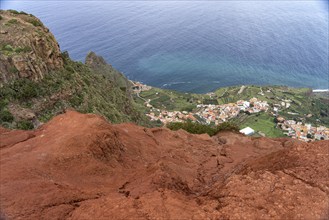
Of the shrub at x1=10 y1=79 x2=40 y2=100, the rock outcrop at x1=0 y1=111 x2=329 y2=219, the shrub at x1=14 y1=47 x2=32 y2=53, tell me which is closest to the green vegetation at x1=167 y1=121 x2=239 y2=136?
the rock outcrop at x1=0 y1=111 x2=329 y2=219

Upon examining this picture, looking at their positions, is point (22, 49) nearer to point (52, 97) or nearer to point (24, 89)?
point (24, 89)

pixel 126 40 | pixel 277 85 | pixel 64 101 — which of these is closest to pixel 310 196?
pixel 64 101

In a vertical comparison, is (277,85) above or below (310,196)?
below

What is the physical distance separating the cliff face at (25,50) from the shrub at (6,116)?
16.6ft

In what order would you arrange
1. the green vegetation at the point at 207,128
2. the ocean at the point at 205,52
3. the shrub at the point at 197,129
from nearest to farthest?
the green vegetation at the point at 207,128
the shrub at the point at 197,129
the ocean at the point at 205,52

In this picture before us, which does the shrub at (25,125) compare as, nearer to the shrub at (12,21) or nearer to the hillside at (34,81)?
the hillside at (34,81)

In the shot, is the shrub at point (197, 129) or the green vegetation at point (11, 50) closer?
the green vegetation at point (11, 50)

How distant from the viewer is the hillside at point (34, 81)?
1270 inches

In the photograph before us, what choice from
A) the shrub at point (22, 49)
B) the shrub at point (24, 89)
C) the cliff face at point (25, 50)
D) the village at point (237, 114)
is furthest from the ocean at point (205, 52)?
the shrub at point (24, 89)

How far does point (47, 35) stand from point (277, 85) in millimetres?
138113

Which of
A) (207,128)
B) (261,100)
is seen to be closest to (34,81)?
(207,128)

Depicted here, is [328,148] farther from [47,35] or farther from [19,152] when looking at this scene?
[47,35]

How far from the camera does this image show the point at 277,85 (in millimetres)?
157250

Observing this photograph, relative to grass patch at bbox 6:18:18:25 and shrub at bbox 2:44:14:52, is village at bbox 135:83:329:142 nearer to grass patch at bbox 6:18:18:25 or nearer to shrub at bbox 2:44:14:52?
grass patch at bbox 6:18:18:25
